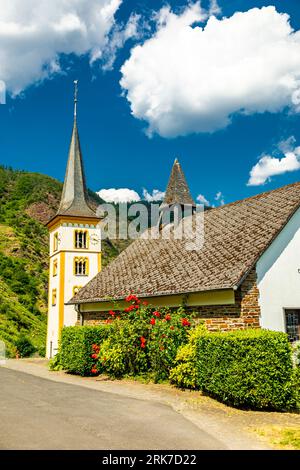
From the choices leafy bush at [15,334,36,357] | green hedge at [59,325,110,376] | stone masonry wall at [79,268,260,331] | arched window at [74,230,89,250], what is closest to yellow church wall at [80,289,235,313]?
stone masonry wall at [79,268,260,331]

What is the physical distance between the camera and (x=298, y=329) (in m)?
13.2

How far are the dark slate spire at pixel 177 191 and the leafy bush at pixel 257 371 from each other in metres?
17.8

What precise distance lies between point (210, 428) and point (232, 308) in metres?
5.09

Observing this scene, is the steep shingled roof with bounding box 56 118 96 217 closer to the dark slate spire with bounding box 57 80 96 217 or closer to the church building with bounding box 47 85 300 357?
the dark slate spire with bounding box 57 80 96 217

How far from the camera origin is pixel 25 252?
6525 cm

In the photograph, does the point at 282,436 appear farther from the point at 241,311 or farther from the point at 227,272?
the point at 227,272

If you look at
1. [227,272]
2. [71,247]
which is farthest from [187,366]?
[71,247]

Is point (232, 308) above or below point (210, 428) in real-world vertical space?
above

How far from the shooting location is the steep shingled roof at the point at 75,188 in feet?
111

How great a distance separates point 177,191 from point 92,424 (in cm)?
2109

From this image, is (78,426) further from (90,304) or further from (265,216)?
(90,304)
